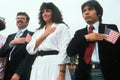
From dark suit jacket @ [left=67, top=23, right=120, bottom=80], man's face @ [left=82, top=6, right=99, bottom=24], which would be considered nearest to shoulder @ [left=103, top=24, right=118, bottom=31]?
dark suit jacket @ [left=67, top=23, right=120, bottom=80]

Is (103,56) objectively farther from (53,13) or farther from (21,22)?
(21,22)

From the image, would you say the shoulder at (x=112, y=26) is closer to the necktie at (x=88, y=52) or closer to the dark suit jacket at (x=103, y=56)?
the dark suit jacket at (x=103, y=56)

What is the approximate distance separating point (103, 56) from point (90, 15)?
667 mm

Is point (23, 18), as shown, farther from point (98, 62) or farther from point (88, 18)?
point (98, 62)

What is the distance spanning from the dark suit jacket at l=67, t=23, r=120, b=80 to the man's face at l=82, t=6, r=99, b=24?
168 mm

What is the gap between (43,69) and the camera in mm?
4984

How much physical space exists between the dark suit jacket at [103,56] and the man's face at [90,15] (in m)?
0.17

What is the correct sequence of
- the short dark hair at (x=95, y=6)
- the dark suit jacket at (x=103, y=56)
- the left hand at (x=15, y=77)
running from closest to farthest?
the dark suit jacket at (x=103, y=56)
the short dark hair at (x=95, y=6)
the left hand at (x=15, y=77)

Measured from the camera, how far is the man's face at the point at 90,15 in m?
4.84

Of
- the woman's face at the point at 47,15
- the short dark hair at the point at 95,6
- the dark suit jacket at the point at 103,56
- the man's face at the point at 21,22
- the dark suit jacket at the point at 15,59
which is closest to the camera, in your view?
the dark suit jacket at the point at 103,56

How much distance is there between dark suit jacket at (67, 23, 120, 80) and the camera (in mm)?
4488

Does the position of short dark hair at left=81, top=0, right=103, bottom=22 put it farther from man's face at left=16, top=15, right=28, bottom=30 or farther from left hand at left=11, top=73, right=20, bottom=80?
man's face at left=16, top=15, right=28, bottom=30

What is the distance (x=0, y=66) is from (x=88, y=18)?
7.66ft

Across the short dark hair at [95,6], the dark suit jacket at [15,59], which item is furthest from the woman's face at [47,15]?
the dark suit jacket at [15,59]
